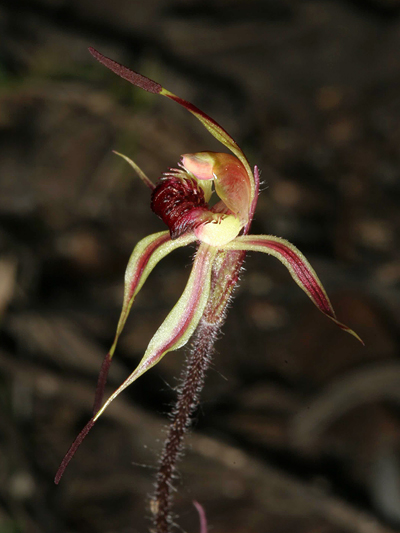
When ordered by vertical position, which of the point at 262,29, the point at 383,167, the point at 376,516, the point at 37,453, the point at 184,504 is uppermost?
the point at 262,29

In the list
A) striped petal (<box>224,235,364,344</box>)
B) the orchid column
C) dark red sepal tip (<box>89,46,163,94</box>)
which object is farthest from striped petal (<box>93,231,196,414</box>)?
dark red sepal tip (<box>89,46,163,94</box>)

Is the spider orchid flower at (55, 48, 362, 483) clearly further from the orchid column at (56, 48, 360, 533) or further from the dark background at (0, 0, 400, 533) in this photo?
the dark background at (0, 0, 400, 533)

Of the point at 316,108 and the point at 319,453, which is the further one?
the point at 316,108

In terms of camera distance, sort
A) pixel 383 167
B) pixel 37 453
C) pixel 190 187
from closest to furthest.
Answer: pixel 190 187 < pixel 37 453 < pixel 383 167

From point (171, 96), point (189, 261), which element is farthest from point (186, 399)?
point (189, 261)

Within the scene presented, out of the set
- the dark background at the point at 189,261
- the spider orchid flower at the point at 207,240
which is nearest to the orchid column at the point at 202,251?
the spider orchid flower at the point at 207,240

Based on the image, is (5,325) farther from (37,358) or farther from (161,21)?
(161,21)

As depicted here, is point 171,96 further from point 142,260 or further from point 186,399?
point 186,399

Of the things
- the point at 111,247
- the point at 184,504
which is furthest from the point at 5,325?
the point at 184,504
